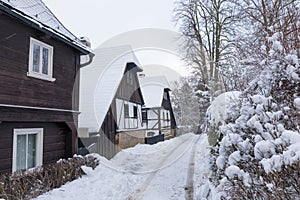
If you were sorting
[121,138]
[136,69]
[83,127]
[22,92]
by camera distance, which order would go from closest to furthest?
[22,92] < [83,127] < [121,138] < [136,69]

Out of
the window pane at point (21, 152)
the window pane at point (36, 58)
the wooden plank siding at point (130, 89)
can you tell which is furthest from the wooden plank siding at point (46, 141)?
the wooden plank siding at point (130, 89)

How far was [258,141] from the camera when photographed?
10.1ft

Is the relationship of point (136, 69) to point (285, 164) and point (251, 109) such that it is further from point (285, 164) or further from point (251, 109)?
point (285, 164)

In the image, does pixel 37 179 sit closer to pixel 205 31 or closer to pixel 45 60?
pixel 45 60

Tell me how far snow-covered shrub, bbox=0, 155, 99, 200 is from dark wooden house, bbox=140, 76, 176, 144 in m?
14.5

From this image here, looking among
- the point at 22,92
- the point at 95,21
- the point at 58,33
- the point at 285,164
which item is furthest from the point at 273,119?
the point at 95,21

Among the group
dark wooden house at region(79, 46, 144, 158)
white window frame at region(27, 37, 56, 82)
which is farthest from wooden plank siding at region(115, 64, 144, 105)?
white window frame at region(27, 37, 56, 82)

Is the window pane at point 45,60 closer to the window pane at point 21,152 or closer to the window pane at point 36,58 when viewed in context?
the window pane at point 36,58

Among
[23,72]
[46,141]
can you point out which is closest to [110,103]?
[46,141]

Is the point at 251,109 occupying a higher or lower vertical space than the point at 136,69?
lower

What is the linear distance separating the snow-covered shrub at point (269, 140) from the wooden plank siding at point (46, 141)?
5.21 metres

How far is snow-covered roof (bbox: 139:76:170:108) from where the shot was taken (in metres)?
24.6

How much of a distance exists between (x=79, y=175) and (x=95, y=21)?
13.9 metres

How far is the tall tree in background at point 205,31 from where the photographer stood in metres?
16.4
